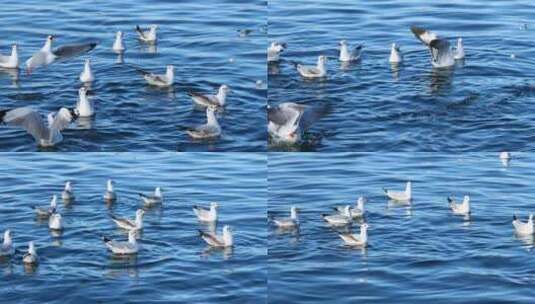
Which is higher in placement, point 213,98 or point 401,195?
point 213,98

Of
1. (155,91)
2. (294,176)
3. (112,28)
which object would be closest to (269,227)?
(294,176)

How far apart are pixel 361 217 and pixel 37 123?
246 centimetres

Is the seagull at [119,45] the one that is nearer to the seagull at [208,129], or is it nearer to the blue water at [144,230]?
the blue water at [144,230]

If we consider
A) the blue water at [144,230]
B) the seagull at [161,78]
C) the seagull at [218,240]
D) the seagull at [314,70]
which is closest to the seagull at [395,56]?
the seagull at [314,70]

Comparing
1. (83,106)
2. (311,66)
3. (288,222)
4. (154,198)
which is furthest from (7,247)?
(311,66)

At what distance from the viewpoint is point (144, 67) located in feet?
42.0

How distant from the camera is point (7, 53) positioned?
13055 millimetres

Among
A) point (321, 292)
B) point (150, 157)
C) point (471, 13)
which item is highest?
point (471, 13)

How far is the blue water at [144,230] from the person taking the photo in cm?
1084

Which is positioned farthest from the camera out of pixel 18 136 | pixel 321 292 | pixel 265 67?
pixel 265 67

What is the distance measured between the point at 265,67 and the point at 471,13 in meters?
2.51

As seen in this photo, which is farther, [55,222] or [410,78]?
[410,78]

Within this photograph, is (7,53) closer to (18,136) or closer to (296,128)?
(18,136)

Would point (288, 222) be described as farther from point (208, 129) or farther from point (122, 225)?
point (122, 225)
